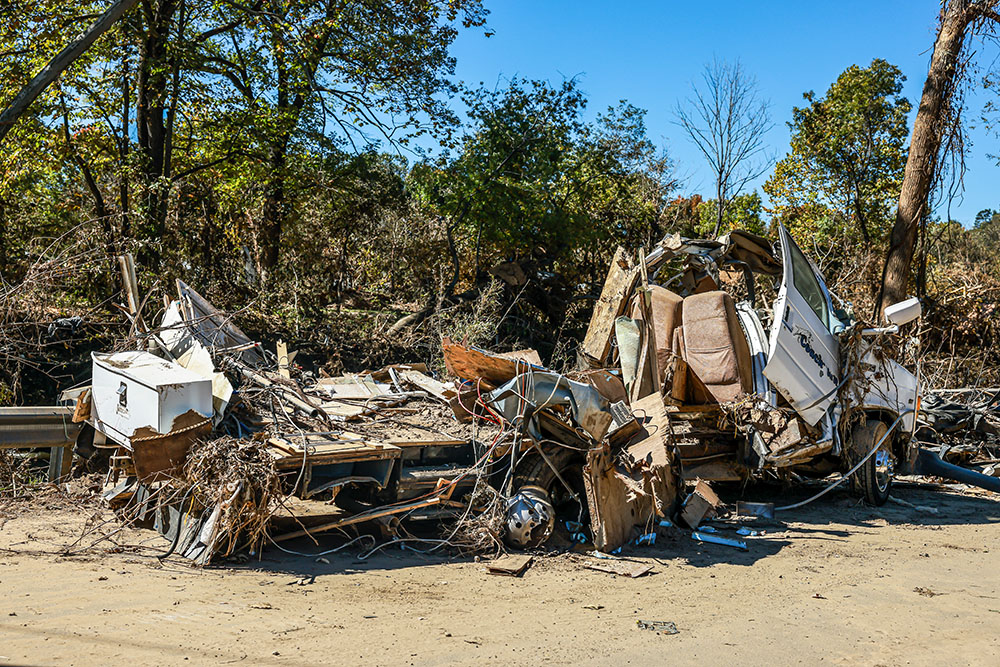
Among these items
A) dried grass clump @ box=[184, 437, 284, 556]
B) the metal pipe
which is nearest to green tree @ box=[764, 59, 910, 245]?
the metal pipe

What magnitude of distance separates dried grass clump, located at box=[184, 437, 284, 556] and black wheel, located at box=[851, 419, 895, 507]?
679cm

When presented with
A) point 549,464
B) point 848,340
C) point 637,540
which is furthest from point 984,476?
point 549,464

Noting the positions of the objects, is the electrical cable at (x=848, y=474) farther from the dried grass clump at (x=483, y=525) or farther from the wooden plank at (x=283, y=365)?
the wooden plank at (x=283, y=365)

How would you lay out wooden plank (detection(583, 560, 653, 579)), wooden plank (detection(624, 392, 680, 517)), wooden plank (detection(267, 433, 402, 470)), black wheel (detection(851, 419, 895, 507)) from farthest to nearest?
black wheel (detection(851, 419, 895, 507)) < wooden plank (detection(624, 392, 680, 517)) < wooden plank (detection(583, 560, 653, 579)) < wooden plank (detection(267, 433, 402, 470))

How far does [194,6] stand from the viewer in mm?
15727

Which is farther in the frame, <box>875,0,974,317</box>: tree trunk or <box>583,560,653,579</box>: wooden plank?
<box>875,0,974,317</box>: tree trunk

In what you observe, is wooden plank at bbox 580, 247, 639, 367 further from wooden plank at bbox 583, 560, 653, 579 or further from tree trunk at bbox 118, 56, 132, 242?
tree trunk at bbox 118, 56, 132, 242

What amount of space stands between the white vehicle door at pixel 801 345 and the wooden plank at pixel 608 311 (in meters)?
1.61

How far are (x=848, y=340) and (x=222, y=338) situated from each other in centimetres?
680

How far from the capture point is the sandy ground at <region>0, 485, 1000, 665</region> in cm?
438

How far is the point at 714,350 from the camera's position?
8594 millimetres

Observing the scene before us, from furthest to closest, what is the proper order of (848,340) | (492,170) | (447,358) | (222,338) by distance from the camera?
(492,170), (848,340), (222,338), (447,358)

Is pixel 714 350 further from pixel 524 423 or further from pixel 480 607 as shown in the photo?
pixel 480 607

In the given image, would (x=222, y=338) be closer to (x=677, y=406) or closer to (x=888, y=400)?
(x=677, y=406)
